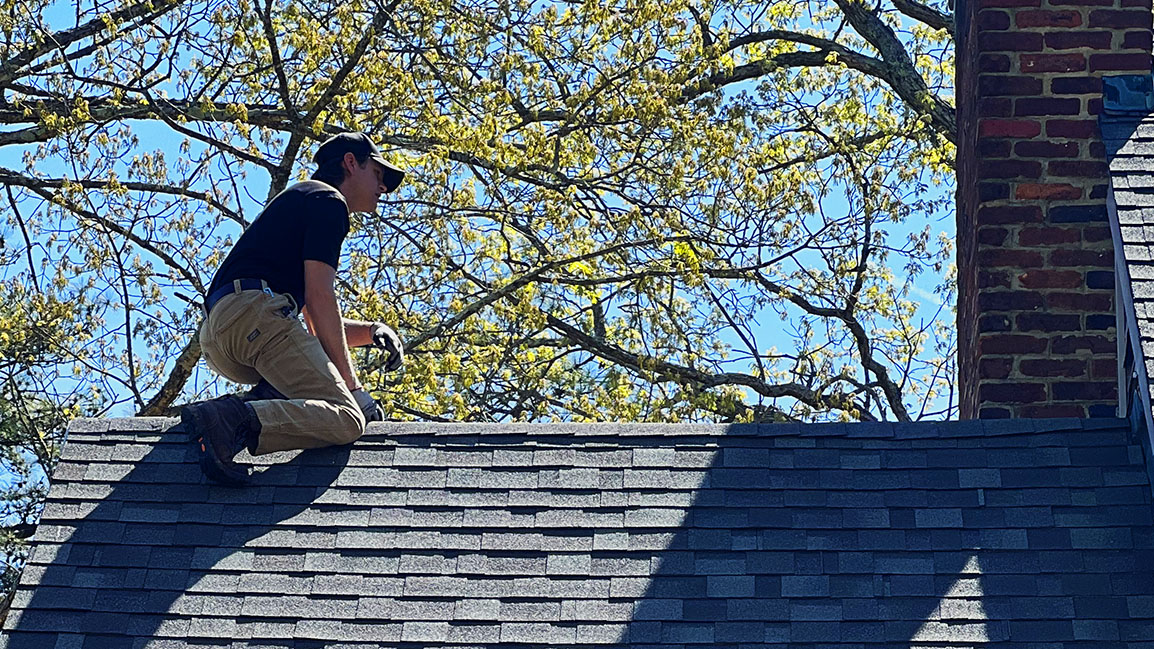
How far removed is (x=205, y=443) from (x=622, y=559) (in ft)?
4.85

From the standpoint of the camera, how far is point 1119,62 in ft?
20.6

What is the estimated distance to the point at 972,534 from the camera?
191 inches

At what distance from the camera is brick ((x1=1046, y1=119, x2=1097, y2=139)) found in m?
6.22

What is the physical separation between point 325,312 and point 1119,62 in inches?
134

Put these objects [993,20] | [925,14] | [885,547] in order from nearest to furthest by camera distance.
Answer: [885,547] → [993,20] → [925,14]

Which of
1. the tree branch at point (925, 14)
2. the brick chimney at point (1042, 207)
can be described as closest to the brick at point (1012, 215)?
the brick chimney at point (1042, 207)

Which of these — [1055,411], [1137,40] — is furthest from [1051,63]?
[1055,411]

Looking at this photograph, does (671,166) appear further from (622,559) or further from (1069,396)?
(622,559)

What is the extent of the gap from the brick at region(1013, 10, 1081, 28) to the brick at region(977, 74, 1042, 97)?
0.24 metres

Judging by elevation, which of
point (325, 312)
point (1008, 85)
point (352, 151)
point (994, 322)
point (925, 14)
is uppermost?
point (925, 14)

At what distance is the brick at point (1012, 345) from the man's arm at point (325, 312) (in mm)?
2478

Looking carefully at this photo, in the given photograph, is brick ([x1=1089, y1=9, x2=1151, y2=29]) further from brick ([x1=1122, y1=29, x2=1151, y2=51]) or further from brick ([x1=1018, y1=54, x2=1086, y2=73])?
brick ([x1=1018, y1=54, x2=1086, y2=73])

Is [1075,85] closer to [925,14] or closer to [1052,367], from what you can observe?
[1052,367]

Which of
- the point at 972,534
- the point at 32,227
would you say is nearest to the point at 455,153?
the point at 32,227
